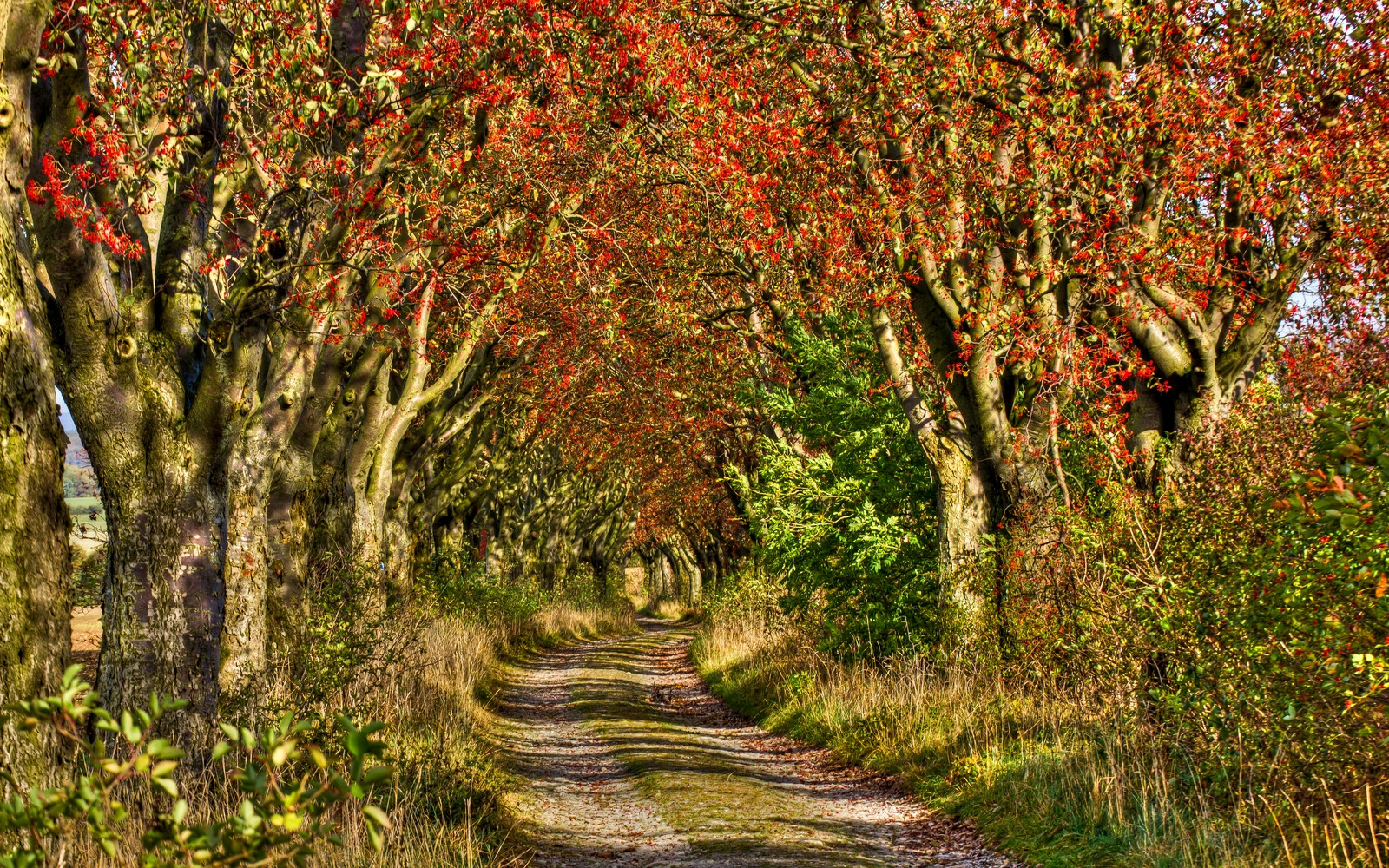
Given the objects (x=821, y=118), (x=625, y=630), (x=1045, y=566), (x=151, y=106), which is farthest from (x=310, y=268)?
(x=625, y=630)

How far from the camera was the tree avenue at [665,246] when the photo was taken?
23.4 ft

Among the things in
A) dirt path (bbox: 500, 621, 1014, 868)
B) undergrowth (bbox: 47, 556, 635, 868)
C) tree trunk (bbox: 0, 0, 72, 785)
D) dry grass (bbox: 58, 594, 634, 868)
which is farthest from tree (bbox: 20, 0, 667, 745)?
dirt path (bbox: 500, 621, 1014, 868)

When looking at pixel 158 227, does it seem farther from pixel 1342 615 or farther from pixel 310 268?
pixel 1342 615

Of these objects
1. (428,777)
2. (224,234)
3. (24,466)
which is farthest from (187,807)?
(224,234)

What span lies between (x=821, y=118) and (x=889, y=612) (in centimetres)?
609

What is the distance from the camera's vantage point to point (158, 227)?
7.81m

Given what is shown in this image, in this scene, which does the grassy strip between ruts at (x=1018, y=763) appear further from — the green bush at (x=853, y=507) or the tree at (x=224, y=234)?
the tree at (x=224, y=234)

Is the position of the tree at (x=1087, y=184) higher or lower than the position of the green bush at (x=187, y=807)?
higher

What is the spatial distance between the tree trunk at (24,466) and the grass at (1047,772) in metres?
5.92

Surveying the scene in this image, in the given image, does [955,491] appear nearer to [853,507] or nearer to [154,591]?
[853,507]

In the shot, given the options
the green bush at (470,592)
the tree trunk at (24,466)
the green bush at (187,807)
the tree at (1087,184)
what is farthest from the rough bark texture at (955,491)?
the green bush at (470,592)

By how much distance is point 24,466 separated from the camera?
196 inches

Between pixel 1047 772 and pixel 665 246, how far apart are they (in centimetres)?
1037

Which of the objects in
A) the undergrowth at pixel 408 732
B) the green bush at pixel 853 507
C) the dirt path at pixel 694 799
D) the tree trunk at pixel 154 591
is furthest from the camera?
the green bush at pixel 853 507
